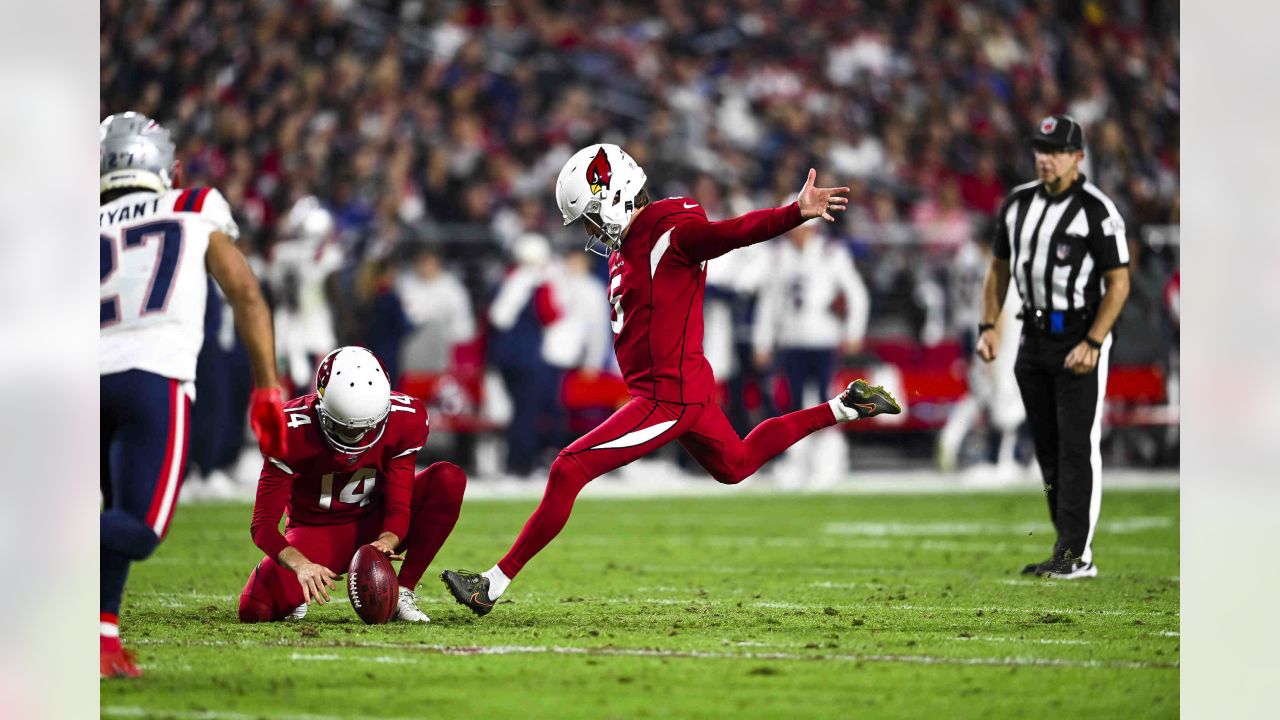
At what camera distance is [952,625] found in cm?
512

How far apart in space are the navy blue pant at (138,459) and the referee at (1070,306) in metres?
3.55

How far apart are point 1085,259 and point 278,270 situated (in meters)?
6.87

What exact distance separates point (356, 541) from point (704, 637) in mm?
1192

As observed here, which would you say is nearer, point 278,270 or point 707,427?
point 707,427

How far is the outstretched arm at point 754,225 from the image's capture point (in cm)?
472

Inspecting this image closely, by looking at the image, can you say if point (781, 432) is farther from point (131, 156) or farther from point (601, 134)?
point (601, 134)

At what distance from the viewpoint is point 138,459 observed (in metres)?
4.15

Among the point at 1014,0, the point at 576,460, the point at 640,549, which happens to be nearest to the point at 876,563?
the point at 640,549

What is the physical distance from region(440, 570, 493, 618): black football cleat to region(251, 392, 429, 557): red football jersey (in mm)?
217

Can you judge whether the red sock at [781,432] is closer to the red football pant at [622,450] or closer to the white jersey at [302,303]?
the red football pant at [622,450]

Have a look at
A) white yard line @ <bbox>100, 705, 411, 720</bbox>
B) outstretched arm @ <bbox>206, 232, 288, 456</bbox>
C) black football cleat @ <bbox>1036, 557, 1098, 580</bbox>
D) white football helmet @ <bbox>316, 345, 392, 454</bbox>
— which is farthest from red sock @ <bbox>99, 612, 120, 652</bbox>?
black football cleat @ <bbox>1036, 557, 1098, 580</bbox>

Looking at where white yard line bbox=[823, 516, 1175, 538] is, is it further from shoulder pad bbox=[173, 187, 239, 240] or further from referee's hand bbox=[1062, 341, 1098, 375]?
shoulder pad bbox=[173, 187, 239, 240]

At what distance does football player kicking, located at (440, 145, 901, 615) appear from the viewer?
5059 mm
